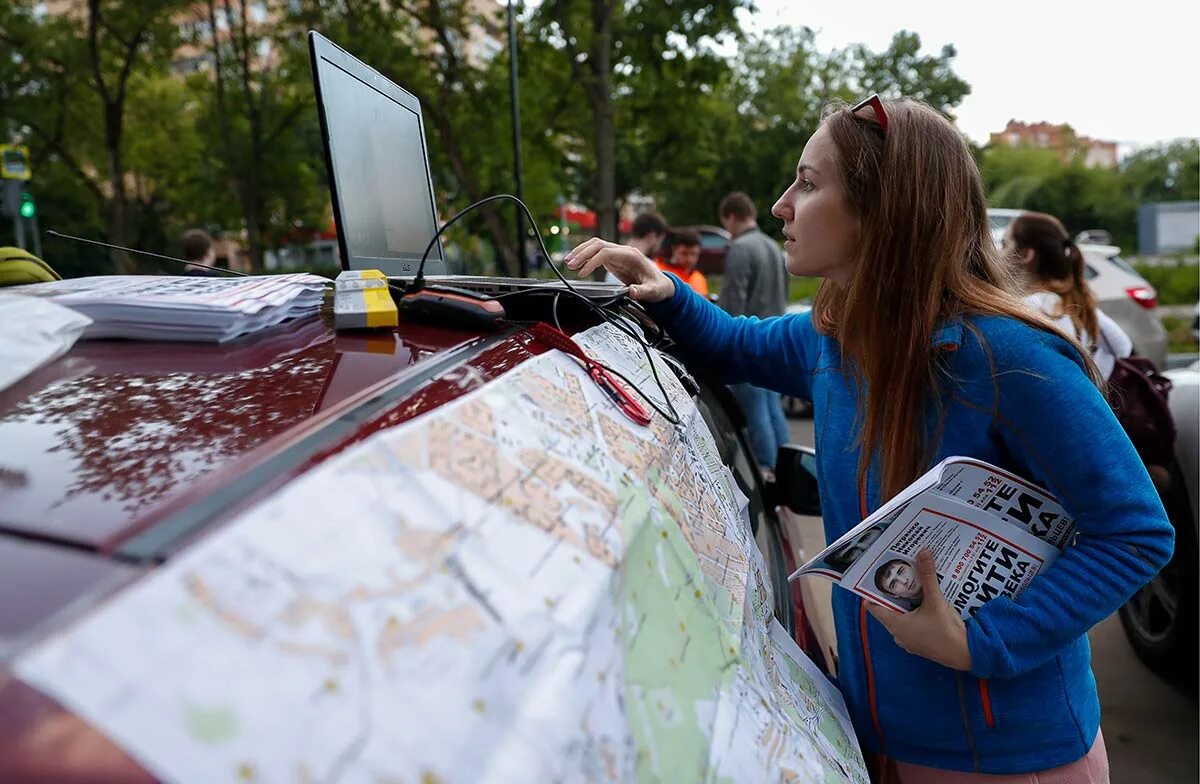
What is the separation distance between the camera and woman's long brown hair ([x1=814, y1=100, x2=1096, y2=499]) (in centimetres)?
140

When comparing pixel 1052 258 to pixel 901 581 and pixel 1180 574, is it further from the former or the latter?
pixel 901 581

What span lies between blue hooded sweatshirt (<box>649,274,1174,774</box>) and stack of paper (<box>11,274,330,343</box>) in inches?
37.9

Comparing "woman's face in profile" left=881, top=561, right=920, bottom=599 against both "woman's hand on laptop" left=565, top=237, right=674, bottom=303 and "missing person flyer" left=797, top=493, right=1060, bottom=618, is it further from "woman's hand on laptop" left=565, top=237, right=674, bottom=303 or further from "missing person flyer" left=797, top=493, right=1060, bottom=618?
"woman's hand on laptop" left=565, top=237, right=674, bottom=303

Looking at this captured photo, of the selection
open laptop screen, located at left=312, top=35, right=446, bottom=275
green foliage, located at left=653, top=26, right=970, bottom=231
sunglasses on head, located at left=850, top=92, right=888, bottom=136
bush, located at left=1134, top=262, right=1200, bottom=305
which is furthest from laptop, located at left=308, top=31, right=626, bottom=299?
green foliage, located at left=653, top=26, right=970, bottom=231

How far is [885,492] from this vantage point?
4.71ft

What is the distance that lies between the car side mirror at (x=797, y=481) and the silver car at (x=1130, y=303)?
731cm

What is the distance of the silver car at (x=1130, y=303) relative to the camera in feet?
27.5

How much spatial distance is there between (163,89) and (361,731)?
26613 mm

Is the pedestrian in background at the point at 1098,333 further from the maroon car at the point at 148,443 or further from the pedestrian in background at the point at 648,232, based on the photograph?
the pedestrian in background at the point at 648,232

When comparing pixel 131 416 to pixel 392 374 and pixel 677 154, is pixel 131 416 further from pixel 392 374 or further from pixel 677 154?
pixel 677 154

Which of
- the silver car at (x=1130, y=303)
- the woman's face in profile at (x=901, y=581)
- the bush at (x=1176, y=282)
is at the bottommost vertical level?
the bush at (x=1176, y=282)

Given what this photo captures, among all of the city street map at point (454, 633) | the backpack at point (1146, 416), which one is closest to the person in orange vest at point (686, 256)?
the backpack at point (1146, 416)

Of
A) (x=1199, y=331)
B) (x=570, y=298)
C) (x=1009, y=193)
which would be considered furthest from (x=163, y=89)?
(x=1009, y=193)

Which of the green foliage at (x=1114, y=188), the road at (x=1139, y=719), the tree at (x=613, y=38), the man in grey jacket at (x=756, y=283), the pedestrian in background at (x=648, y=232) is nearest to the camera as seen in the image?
the road at (x=1139, y=719)
